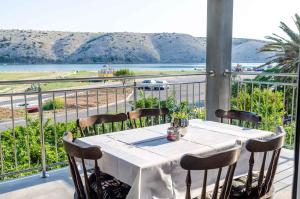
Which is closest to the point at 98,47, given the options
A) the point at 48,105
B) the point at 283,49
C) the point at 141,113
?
the point at 48,105

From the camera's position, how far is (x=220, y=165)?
5.65 feet

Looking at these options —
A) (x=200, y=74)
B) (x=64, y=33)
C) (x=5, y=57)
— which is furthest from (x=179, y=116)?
(x=64, y=33)

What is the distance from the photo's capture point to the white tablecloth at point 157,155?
1.83m

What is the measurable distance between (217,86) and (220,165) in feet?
9.89

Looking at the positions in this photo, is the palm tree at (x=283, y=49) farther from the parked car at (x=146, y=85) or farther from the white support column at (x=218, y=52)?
the parked car at (x=146, y=85)

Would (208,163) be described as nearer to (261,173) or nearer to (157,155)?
(157,155)

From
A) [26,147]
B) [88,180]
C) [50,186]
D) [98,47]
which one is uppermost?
[98,47]

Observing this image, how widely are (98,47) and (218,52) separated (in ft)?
17.7

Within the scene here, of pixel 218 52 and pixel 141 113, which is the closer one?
pixel 141 113

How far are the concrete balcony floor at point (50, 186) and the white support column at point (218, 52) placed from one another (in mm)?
1378

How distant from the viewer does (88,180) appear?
2.06 metres

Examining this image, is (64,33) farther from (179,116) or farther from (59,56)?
(179,116)

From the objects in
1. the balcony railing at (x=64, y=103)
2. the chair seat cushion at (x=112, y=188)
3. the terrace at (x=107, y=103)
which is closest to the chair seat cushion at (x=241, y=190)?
the terrace at (x=107, y=103)

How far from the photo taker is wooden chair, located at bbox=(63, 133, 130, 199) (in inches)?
73.0
